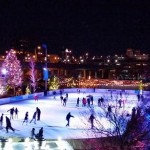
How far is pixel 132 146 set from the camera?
1184cm

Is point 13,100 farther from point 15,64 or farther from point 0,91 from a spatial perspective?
point 15,64

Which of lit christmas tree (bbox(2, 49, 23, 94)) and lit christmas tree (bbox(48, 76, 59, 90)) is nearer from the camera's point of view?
lit christmas tree (bbox(2, 49, 23, 94))

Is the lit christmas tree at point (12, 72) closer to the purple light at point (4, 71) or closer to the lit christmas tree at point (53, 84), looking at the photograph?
the purple light at point (4, 71)

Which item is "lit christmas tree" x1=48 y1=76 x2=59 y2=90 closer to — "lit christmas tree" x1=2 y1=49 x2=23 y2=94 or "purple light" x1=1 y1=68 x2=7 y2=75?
"lit christmas tree" x1=2 y1=49 x2=23 y2=94

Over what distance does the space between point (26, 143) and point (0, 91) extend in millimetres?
28243

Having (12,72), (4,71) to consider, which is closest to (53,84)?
(12,72)

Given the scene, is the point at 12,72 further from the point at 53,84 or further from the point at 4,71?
the point at 53,84

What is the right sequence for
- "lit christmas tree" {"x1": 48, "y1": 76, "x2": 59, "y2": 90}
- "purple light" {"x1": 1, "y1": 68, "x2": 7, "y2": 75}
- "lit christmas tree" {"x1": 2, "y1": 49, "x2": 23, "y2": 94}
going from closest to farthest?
1. "purple light" {"x1": 1, "y1": 68, "x2": 7, "y2": 75}
2. "lit christmas tree" {"x1": 2, "y1": 49, "x2": 23, "y2": 94}
3. "lit christmas tree" {"x1": 48, "y1": 76, "x2": 59, "y2": 90}

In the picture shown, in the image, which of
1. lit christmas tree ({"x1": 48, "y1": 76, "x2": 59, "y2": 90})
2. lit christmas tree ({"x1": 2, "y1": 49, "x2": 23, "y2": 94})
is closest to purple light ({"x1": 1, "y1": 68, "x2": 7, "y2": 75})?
lit christmas tree ({"x1": 2, "y1": 49, "x2": 23, "y2": 94})

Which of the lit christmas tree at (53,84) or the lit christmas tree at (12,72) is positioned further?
the lit christmas tree at (53,84)

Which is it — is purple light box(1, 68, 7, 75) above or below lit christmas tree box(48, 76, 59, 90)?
above

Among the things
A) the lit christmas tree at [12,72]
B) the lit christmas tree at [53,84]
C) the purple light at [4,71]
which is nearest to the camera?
the purple light at [4,71]

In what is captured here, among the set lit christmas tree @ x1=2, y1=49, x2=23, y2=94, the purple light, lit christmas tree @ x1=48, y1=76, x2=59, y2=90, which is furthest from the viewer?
lit christmas tree @ x1=48, y1=76, x2=59, y2=90

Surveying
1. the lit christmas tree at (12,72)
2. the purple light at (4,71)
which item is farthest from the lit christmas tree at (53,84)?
the purple light at (4,71)
